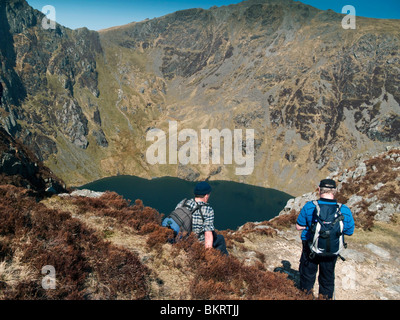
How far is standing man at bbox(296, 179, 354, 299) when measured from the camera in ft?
26.8

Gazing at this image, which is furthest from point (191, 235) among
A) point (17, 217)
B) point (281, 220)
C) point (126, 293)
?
point (281, 220)

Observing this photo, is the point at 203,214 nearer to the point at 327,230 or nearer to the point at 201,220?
the point at 201,220

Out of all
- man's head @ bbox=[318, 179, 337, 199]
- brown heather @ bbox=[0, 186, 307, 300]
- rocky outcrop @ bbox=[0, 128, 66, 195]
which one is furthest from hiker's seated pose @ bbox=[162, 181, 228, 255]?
rocky outcrop @ bbox=[0, 128, 66, 195]

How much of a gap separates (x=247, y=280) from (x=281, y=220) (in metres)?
16.6

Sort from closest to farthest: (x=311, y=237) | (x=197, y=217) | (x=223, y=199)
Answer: (x=311, y=237), (x=197, y=217), (x=223, y=199)

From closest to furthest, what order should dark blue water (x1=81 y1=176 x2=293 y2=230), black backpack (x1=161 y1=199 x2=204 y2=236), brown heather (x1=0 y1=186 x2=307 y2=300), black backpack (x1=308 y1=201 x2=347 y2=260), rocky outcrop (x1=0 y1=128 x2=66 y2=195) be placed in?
brown heather (x1=0 y1=186 x2=307 y2=300) → black backpack (x1=308 y1=201 x2=347 y2=260) → black backpack (x1=161 y1=199 x2=204 y2=236) → rocky outcrop (x1=0 y1=128 x2=66 y2=195) → dark blue water (x1=81 y1=176 x2=293 y2=230)

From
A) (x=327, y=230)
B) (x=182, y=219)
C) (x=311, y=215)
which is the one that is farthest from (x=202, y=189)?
(x=327, y=230)

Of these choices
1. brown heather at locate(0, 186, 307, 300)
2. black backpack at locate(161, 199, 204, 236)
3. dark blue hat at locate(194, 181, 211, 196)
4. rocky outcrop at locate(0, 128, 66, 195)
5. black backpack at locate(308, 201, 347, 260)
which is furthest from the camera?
rocky outcrop at locate(0, 128, 66, 195)

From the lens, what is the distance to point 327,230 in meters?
7.97

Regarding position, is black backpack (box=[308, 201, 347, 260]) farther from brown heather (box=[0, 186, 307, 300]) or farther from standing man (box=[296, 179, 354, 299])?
brown heather (box=[0, 186, 307, 300])

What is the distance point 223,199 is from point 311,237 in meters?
161

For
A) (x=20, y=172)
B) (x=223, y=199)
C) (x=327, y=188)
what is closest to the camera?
(x=327, y=188)

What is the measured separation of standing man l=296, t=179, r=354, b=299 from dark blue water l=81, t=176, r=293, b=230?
362ft
